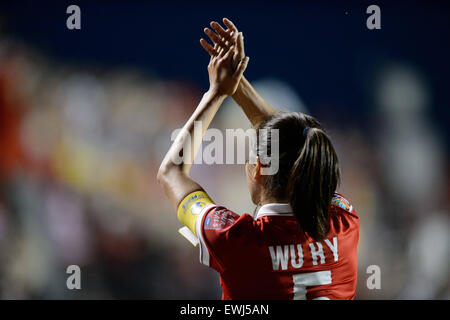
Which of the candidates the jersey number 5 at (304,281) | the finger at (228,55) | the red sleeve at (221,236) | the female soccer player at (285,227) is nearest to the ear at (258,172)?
the female soccer player at (285,227)

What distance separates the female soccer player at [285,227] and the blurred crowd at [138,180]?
68cm

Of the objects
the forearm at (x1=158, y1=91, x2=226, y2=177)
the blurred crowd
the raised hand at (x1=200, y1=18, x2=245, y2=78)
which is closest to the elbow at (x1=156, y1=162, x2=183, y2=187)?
the forearm at (x1=158, y1=91, x2=226, y2=177)

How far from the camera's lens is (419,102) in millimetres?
1461

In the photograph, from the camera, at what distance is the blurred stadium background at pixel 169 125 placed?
4.72ft

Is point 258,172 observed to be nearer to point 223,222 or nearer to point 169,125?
point 223,222

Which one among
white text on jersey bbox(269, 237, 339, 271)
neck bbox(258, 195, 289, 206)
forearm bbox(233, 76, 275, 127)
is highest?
forearm bbox(233, 76, 275, 127)

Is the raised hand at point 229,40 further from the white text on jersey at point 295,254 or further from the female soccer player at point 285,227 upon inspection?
the white text on jersey at point 295,254

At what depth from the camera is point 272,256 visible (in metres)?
0.72

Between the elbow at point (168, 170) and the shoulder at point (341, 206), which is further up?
the elbow at point (168, 170)

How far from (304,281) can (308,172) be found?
238 mm

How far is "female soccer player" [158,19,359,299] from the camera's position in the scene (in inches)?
28.3

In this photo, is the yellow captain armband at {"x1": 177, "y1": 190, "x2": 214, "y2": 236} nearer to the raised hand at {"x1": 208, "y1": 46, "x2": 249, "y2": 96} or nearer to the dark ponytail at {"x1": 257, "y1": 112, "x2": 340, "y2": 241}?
the dark ponytail at {"x1": 257, "y1": 112, "x2": 340, "y2": 241}

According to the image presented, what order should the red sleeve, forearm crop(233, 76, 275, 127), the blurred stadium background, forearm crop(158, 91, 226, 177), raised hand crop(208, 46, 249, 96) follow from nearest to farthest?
the red sleeve, forearm crop(158, 91, 226, 177), raised hand crop(208, 46, 249, 96), forearm crop(233, 76, 275, 127), the blurred stadium background

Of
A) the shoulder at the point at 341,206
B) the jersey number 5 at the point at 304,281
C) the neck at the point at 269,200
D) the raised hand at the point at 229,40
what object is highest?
the raised hand at the point at 229,40
